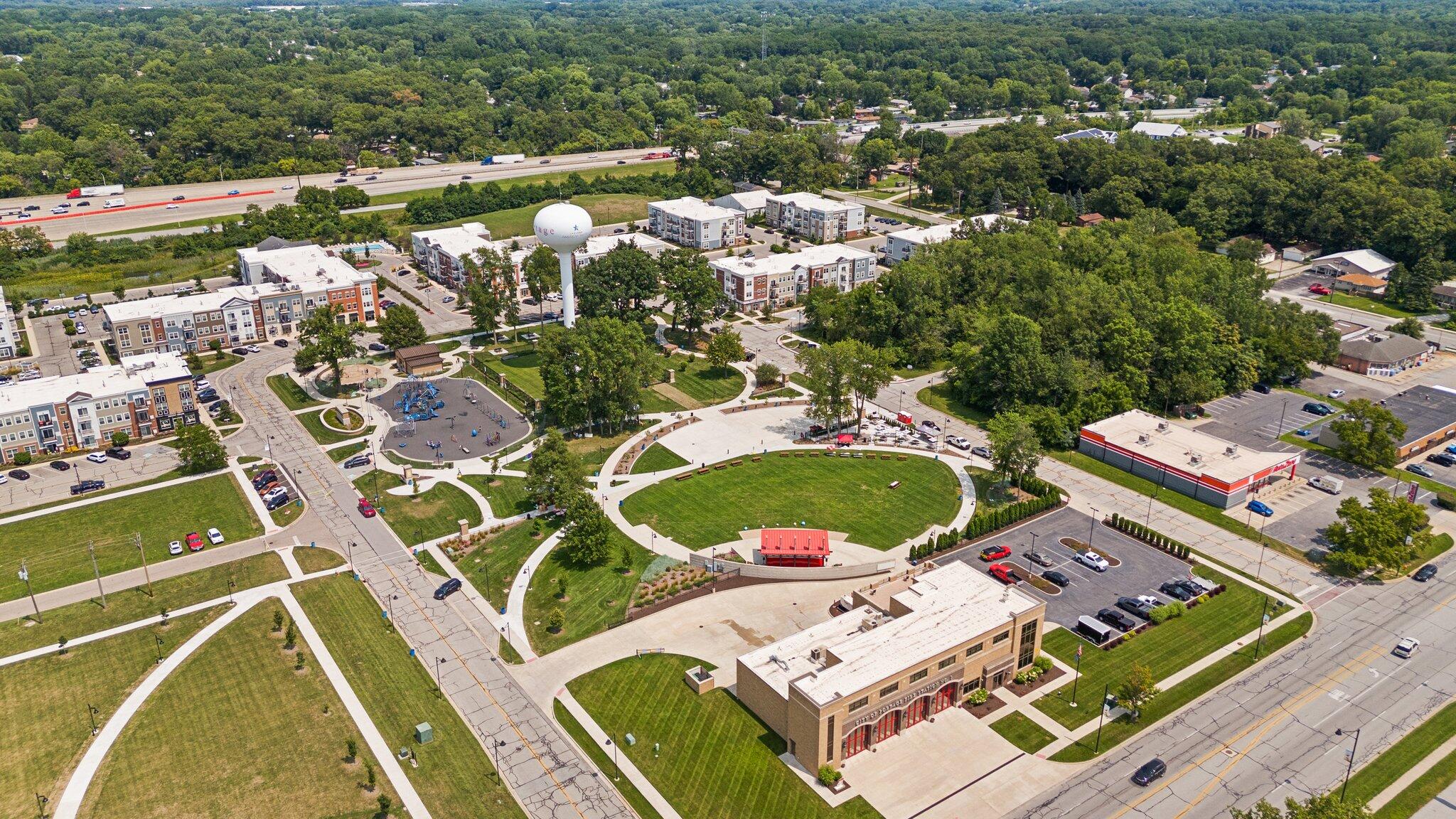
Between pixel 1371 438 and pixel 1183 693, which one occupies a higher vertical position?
pixel 1371 438

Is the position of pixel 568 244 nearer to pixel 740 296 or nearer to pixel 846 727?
pixel 740 296

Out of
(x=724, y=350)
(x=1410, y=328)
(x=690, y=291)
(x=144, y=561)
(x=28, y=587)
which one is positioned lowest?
(x=144, y=561)

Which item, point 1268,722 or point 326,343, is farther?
point 326,343

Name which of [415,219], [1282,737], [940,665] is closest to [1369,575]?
[1282,737]

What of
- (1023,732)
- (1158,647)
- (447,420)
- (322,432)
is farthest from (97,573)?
(1158,647)

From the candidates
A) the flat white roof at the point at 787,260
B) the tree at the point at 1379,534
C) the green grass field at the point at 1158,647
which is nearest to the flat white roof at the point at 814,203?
the flat white roof at the point at 787,260

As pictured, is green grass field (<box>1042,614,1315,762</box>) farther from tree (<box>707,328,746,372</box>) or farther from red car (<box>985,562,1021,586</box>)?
tree (<box>707,328,746,372</box>)

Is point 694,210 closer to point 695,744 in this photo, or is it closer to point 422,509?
point 422,509
